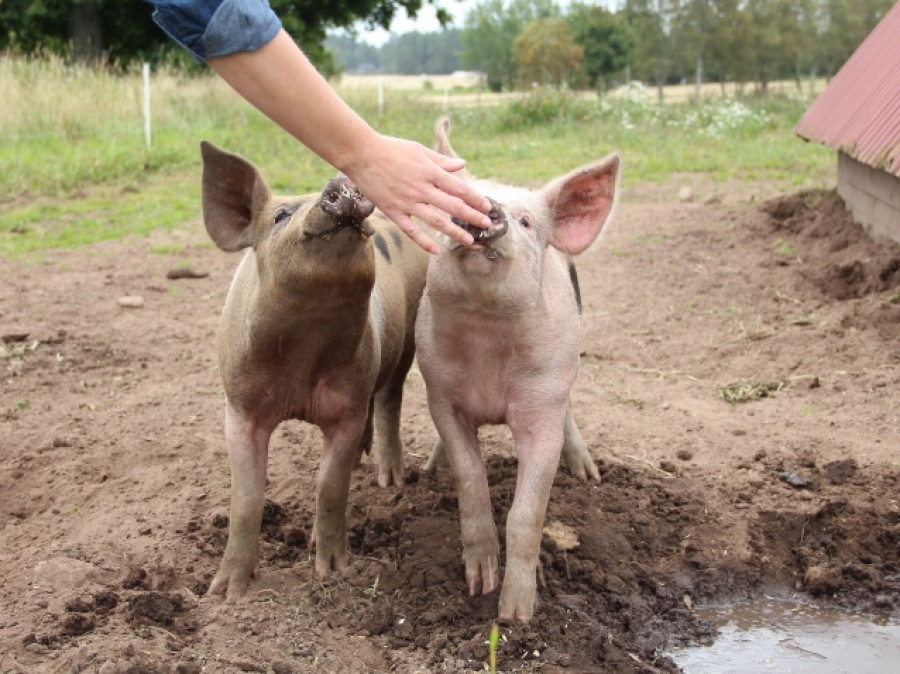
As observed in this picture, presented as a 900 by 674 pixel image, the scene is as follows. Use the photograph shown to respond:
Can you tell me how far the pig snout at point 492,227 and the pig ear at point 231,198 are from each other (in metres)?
0.93

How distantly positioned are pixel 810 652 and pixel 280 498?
2566mm

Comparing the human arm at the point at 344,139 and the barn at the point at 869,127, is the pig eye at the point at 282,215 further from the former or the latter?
the barn at the point at 869,127

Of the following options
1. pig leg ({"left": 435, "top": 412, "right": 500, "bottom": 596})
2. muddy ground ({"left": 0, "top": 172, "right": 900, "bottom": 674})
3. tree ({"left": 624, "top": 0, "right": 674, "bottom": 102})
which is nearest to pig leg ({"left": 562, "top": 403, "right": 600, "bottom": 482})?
muddy ground ({"left": 0, "top": 172, "right": 900, "bottom": 674})

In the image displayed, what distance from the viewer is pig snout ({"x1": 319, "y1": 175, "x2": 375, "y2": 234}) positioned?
3.52 metres

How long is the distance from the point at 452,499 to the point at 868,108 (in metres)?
6.82

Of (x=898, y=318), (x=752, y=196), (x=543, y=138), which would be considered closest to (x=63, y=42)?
(x=543, y=138)

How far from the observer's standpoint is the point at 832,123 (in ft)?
36.2

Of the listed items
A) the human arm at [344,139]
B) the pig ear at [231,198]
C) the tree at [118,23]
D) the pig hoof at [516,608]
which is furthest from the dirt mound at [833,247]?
the tree at [118,23]

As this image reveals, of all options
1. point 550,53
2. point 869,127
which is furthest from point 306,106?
point 550,53

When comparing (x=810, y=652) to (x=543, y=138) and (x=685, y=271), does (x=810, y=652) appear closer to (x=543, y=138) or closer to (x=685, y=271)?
(x=685, y=271)

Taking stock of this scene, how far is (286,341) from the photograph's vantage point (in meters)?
4.16

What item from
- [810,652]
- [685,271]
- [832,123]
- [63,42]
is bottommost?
[810,652]

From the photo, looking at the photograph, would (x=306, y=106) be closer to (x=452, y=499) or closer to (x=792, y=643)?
(x=452, y=499)

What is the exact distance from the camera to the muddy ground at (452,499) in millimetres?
4094
